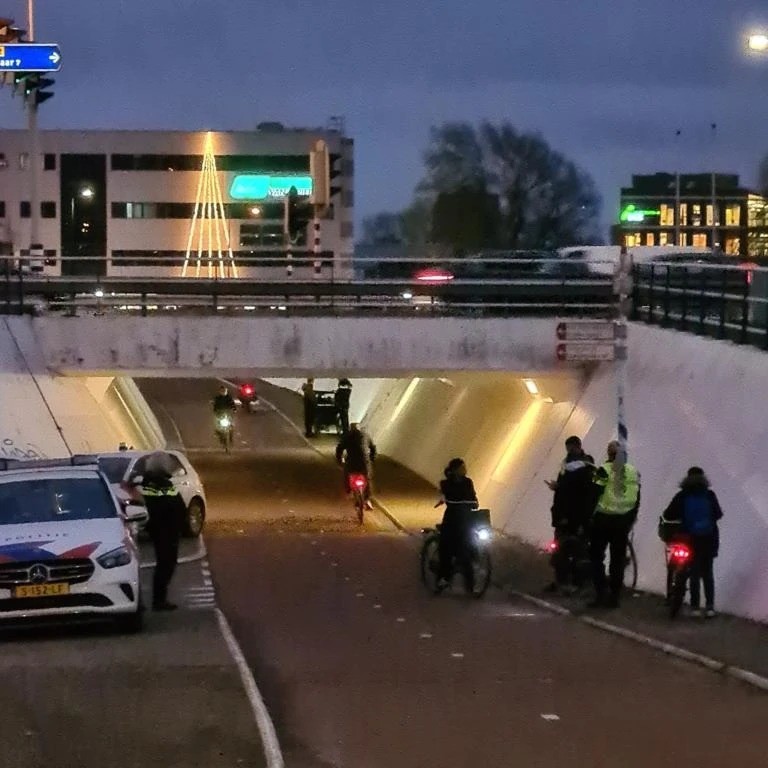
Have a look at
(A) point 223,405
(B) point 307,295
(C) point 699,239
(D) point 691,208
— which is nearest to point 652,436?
(B) point 307,295

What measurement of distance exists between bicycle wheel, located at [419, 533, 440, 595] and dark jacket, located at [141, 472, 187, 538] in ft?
10.5

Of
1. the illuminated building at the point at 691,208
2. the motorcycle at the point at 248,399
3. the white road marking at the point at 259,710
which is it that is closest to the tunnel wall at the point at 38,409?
the white road marking at the point at 259,710

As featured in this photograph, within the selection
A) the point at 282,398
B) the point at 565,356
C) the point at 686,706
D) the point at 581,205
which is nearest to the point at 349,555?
the point at 565,356

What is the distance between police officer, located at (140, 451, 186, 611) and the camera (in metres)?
16.6

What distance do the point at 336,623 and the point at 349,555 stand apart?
7.75 metres

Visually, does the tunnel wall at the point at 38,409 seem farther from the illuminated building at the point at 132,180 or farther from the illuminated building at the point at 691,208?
the illuminated building at the point at 691,208

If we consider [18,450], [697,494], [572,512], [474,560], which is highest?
[697,494]

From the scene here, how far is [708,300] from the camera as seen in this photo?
2214cm

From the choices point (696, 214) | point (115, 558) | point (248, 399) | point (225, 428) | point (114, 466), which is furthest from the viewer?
point (696, 214)

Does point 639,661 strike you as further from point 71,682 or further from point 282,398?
point 282,398

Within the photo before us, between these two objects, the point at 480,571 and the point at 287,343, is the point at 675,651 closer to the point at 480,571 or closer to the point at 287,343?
the point at 480,571

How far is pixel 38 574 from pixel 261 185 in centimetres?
7692

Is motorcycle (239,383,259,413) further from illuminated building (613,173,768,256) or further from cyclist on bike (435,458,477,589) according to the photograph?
illuminated building (613,173,768,256)

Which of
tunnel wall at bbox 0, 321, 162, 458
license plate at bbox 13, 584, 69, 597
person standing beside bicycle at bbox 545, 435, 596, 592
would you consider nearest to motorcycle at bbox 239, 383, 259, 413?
tunnel wall at bbox 0, 321, 162, 458
